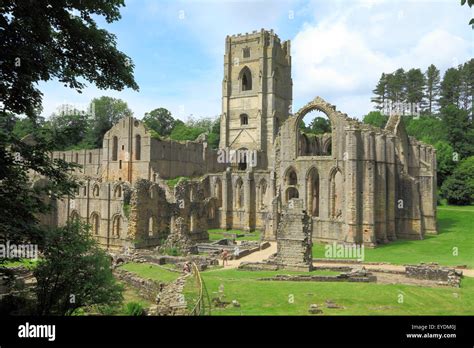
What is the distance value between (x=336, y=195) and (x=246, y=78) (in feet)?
113

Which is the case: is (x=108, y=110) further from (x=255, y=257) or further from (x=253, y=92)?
(x=255, y=257)

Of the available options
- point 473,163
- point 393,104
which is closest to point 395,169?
point 473,163

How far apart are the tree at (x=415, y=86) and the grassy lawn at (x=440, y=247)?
4339 cm

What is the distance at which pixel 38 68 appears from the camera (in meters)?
9.48

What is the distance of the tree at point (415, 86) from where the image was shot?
272 ft

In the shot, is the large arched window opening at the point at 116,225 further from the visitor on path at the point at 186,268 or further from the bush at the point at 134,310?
the bush at the point at 134,310

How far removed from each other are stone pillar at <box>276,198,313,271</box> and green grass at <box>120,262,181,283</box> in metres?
6.34

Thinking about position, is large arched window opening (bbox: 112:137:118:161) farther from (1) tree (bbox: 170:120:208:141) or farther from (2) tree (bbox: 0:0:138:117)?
(2) tree (bbox: 0:0:138:117)

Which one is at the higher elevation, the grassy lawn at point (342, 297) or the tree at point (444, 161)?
the tree at point (444, 161)

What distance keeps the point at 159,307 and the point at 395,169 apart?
101 feet

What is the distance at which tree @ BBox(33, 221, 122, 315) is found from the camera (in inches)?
484

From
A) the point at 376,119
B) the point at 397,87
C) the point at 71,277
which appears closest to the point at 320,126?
the point at 376,119

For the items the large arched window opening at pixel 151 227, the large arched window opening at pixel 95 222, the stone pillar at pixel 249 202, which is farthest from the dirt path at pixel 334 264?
the large arched window opening at pixel 95 222

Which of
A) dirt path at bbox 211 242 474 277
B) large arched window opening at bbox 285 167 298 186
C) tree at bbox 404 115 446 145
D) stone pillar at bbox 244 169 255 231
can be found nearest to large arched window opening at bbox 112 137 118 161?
stone pillar at bbox 244 169 255 231
